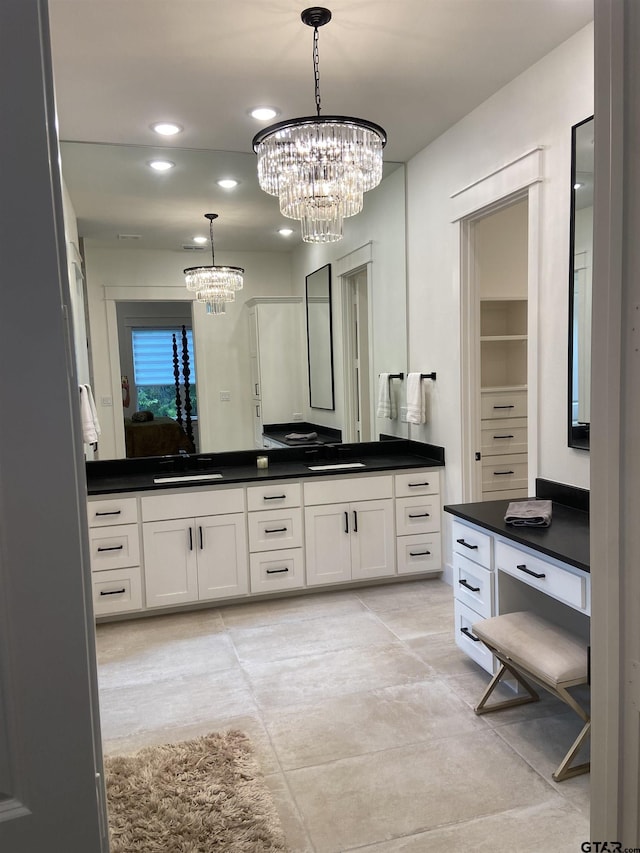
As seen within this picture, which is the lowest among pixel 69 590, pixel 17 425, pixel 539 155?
pixel 69 590

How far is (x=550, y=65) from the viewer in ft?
9.41

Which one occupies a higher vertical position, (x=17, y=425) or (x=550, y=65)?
(x=550, y=65)

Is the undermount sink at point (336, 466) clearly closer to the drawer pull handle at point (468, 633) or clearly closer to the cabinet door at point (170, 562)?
the cabinet door at point (170, 562)

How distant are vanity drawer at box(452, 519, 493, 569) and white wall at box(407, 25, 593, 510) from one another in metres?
0.53

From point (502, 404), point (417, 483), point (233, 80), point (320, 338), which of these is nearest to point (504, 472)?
point (502, 404)

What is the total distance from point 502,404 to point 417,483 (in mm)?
797

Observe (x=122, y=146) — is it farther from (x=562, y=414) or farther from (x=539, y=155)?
(x=562, y=414)

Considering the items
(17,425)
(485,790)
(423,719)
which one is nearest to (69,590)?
(17,425)

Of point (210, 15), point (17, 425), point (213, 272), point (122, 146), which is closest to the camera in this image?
point (17, 425)

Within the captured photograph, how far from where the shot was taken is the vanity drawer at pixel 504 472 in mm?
4305

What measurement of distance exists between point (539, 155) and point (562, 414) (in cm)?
123

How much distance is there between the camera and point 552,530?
8.36 feet

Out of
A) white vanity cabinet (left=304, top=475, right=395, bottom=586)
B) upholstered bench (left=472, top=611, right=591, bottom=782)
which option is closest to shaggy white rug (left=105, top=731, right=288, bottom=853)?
upholstered bench (left=472, top=611, right=591, bottom=782)

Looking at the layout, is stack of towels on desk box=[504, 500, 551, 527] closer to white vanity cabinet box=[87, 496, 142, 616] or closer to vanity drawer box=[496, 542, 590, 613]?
vanity drawer box=[496, 542, 590, 613]
